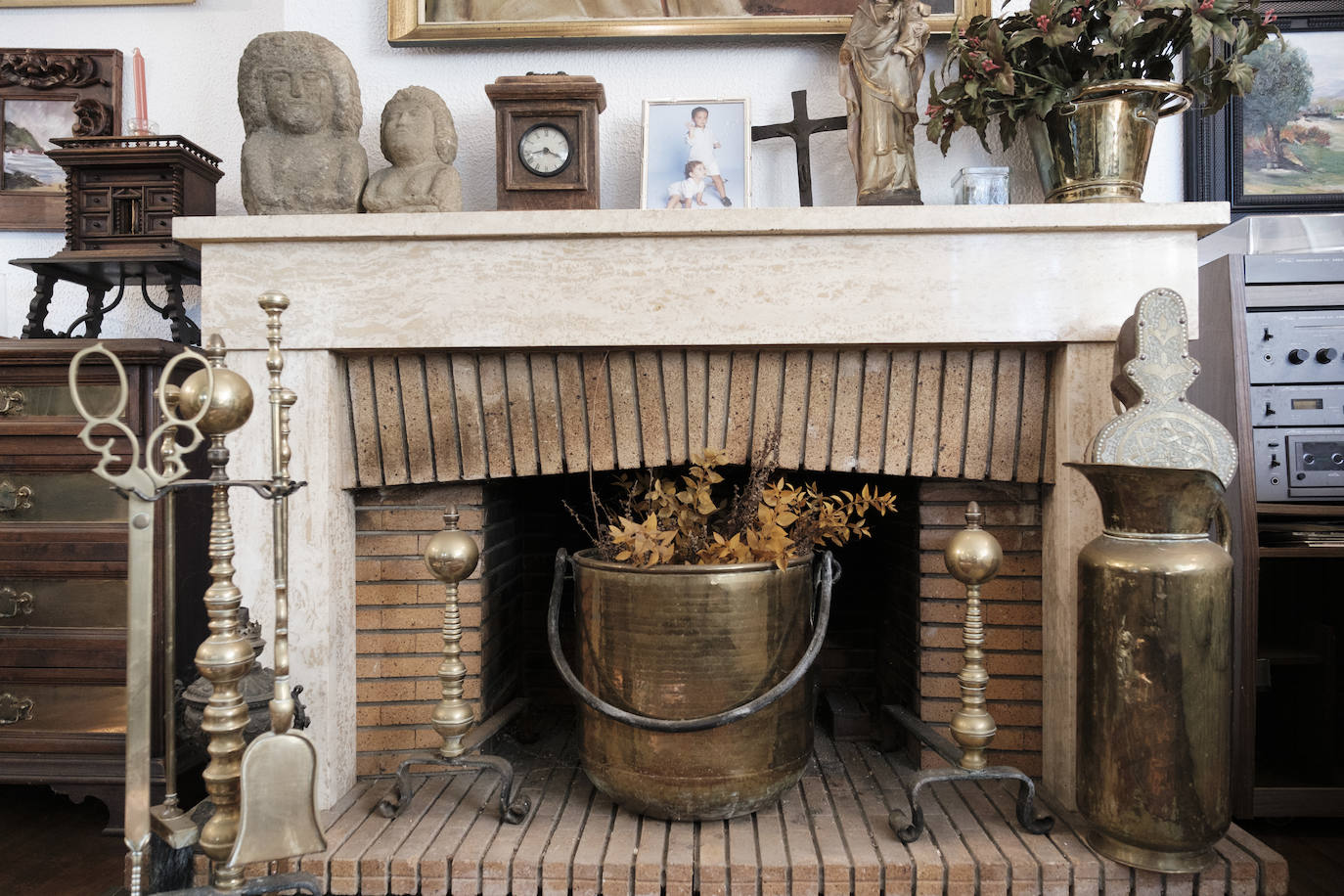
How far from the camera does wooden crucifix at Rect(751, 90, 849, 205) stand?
182 centimetres

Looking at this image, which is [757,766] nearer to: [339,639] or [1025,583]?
[1025,583]

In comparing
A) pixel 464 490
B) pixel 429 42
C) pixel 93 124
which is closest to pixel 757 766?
pixel 464 490

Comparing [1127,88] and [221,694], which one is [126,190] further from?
[1127,88]

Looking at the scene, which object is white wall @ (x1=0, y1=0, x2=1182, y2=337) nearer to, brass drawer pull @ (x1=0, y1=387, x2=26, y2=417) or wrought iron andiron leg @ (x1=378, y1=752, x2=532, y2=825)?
brass drawer pull @ (x1=0, y1=387, x2=26, y2=417)

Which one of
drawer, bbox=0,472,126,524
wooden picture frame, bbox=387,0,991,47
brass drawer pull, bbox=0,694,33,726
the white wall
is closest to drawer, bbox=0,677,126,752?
brass drawer pull, bbox=0,694,33,726

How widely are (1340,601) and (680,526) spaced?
161 centimetres

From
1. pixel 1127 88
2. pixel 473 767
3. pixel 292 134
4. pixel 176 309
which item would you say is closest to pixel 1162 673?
pixel 1127 88

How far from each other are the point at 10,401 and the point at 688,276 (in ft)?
5.15

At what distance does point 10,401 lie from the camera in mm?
1842

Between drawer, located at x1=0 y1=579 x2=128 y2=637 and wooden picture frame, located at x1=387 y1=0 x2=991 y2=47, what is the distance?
1.42 meters

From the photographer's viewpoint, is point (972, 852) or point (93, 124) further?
point (93, 124)

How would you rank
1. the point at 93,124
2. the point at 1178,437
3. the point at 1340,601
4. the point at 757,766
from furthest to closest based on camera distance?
the point at 93,124 < the point at 1340,601 < the point at 757,766 < the point at 1178,437

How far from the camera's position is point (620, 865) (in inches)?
54.3

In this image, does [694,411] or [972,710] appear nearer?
[972,710]
